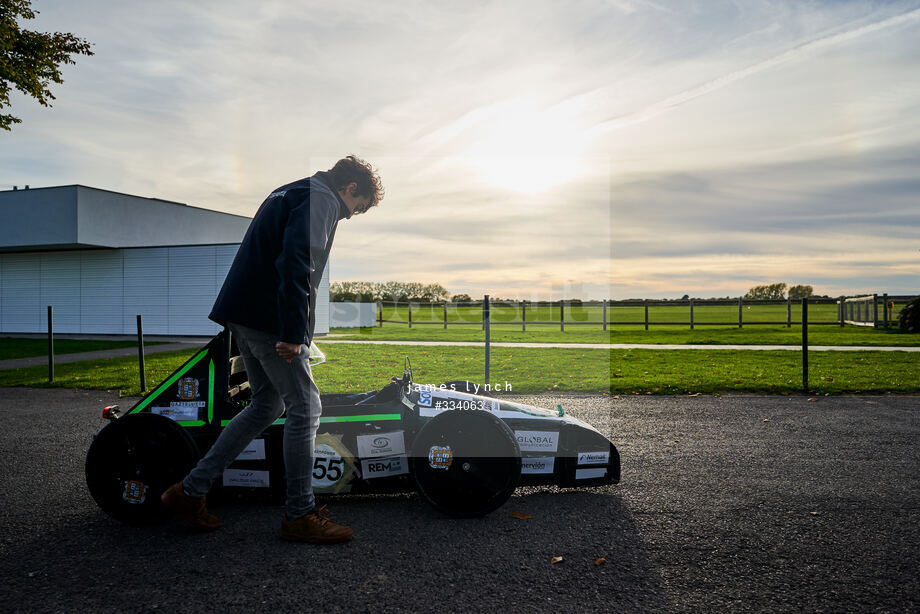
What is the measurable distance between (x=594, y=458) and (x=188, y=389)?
8.37 feet

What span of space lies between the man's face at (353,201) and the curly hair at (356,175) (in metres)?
0.02

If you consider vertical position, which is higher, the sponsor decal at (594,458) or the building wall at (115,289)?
the building wall at (115,289)

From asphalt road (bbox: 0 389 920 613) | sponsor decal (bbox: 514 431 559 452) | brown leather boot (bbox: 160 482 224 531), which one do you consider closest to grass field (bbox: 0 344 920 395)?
asphalt road (bbox: 0 389 920 613)

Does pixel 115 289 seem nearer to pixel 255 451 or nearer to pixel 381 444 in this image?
pixel 255 451

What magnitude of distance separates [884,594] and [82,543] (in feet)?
12.4

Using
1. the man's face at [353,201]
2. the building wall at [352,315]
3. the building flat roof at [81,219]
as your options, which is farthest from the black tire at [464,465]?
the building flat roof at [81,219]

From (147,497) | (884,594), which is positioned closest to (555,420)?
(884,594)

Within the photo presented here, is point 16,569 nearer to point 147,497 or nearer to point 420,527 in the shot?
point 147,497

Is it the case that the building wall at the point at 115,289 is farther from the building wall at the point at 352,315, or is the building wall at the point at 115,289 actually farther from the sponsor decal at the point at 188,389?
the sponsor decal at the point at 188,389

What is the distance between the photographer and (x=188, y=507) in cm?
321

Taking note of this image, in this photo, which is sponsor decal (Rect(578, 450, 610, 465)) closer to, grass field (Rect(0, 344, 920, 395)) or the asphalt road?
the asphalt road

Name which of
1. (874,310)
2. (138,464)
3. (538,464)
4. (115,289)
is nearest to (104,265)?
(115,289)

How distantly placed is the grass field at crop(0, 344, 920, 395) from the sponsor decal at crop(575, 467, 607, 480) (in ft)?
14.3

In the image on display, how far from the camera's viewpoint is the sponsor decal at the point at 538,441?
3795mm
